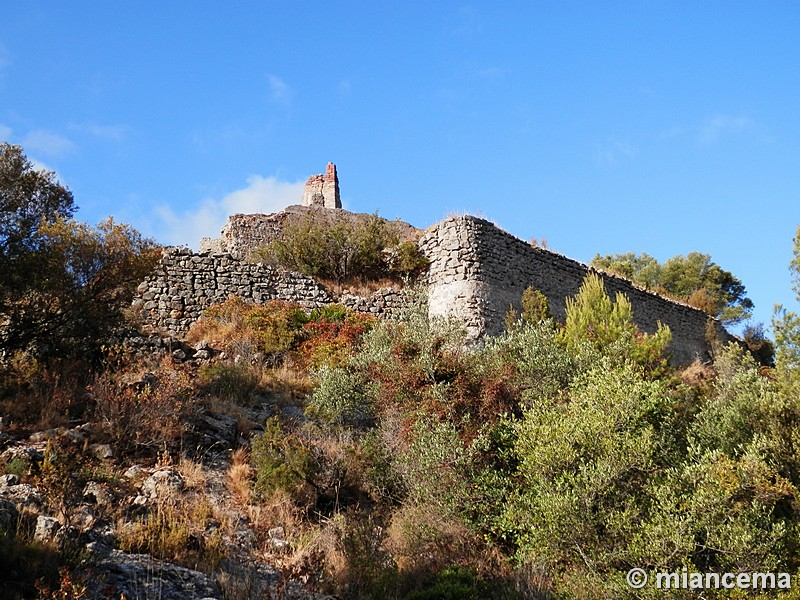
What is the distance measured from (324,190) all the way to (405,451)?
73.9ft

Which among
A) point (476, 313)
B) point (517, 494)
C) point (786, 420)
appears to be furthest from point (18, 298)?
point (786, 420)

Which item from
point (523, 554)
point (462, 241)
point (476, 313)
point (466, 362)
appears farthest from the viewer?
point (462, 241)

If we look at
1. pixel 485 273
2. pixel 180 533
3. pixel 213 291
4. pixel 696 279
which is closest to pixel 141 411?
pixel 180 533

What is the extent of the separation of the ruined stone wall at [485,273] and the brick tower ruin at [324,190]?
13.1 metres

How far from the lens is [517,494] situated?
860 centimetres

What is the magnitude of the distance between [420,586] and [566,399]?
3908 millimetres

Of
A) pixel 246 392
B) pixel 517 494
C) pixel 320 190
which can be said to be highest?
pixel 320 190

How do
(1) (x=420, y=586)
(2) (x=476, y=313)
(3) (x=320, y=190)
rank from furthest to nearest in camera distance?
(3) (x=320, y=190) → (2) (x=476, y=313) → (1) (x=420, y=586)

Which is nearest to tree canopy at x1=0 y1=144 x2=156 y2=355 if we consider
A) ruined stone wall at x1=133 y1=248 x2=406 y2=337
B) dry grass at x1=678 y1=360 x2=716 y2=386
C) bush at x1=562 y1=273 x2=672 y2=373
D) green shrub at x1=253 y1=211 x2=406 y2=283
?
ruined stone wall at x1=133 y1=248 x2=406 y2=337

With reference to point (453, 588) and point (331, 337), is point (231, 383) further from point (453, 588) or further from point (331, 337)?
point (453, 588)

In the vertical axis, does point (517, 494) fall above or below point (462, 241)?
below

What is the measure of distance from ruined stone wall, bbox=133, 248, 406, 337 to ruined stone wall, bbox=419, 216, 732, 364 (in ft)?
4.35

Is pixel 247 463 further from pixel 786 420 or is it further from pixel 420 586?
pixel 786 420

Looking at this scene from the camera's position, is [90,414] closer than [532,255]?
Yes
